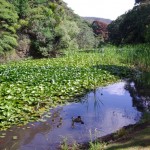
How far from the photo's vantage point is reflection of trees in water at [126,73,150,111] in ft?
29.8

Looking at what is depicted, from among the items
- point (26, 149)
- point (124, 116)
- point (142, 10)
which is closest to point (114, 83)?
point (124, 116)

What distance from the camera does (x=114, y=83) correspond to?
12.7 metres

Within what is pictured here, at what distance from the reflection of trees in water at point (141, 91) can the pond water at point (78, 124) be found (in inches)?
7.3

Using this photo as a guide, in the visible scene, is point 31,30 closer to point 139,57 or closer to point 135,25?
point 139,57

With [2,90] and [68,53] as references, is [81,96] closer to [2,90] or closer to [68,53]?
[2,90]

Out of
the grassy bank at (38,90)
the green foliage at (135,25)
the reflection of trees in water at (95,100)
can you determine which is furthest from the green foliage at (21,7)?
the reflection of trees in water at (95,100)

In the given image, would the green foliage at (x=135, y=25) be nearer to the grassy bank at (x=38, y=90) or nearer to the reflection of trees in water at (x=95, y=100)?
the grassy bank at (x=38, y=90)

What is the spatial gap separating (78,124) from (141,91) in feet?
15.6

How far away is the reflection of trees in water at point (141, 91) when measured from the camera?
9070mm

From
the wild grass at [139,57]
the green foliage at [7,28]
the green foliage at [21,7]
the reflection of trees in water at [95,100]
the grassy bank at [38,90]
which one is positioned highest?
the green foliage at [21,7]

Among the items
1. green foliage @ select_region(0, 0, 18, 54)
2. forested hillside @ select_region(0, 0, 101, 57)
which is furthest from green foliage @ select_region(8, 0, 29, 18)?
green foliage @ select_region(0, 0, 18, 54)

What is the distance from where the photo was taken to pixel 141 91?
11.2 metres

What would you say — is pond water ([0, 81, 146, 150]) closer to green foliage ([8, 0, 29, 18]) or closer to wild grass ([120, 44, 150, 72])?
wild grass ([120, 44, 150, 72])

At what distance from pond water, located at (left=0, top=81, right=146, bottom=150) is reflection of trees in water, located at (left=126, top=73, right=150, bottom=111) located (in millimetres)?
186
